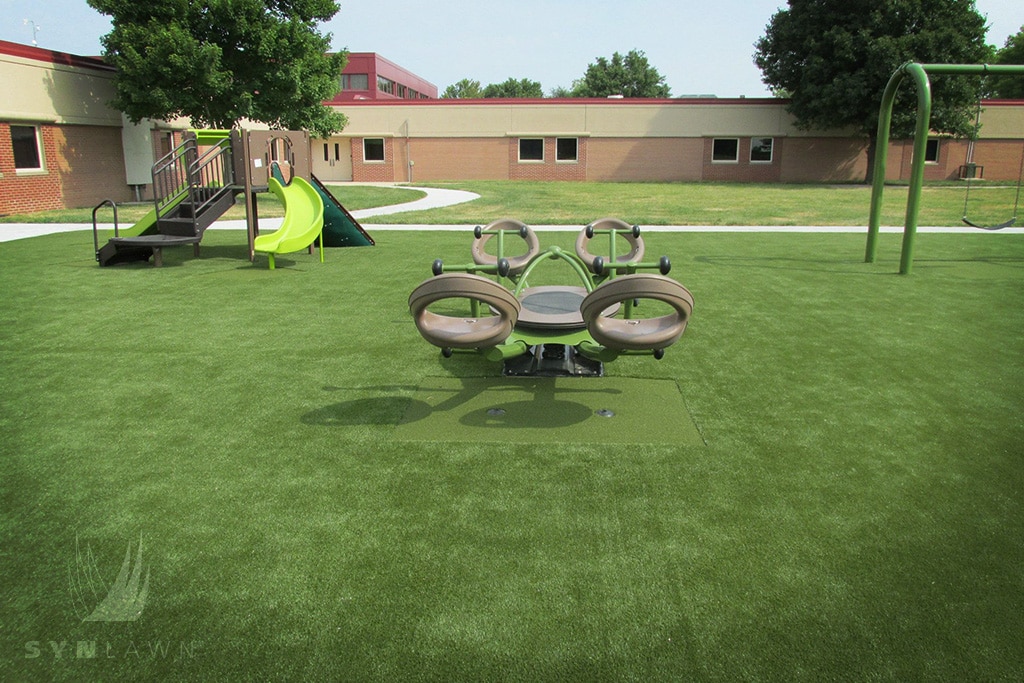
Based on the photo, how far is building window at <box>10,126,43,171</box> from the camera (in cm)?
2016

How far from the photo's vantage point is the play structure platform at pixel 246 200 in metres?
11.2

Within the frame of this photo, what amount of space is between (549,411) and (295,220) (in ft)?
25.2

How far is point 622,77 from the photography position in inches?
3189

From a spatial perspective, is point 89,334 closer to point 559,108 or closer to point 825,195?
point 825,195

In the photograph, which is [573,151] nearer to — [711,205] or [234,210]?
[711,205]

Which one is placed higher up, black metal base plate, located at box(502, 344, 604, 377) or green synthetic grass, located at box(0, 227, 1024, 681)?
black metal base plate, located at box(502, 344, 604, 377)

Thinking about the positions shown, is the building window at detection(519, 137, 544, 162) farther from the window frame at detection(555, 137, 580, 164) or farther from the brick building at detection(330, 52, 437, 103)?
the brick building at detection(330, 52, 437, 103)

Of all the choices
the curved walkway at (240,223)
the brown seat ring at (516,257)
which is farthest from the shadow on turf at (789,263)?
the curved walkway at (240,223)

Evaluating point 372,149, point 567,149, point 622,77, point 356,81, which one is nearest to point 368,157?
point 372,149

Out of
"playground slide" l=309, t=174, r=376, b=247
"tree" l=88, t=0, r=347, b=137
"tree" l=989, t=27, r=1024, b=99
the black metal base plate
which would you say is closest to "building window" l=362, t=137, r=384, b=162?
"tree" l=88, t=0, r=347, b=137

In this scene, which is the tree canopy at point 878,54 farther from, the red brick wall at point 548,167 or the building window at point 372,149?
the building window at point 372,149

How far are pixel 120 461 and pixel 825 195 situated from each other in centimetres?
2759

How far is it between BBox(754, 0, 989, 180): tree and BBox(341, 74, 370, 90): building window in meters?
31.2

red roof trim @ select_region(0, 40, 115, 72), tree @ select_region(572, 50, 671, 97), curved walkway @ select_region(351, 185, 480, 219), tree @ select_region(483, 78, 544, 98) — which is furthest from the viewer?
tree @ select_region(483, 78, 544, 98)
